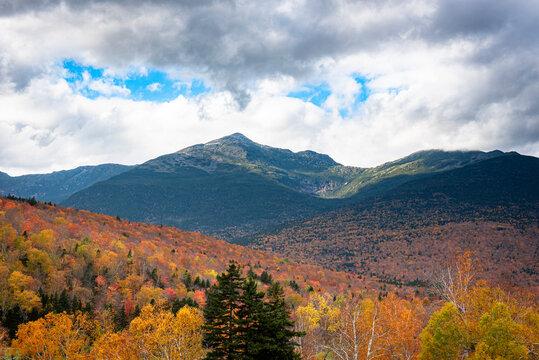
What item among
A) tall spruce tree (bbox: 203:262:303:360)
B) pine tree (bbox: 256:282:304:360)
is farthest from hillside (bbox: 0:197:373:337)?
pine tree (bbox: 256:282:304:360)

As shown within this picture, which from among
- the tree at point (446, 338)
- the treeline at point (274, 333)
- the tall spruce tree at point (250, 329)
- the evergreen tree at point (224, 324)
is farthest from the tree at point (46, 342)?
the tree at point (446, 338)

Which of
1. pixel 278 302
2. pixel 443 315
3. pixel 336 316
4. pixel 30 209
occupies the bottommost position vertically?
pixel 336 316

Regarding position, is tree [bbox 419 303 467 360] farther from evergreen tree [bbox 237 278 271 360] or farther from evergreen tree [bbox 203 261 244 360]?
evergreen tree [bbox 203 261 244 360]

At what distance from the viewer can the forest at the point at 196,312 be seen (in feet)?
99.9

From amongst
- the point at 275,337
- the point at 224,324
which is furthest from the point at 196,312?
the point at 275,337

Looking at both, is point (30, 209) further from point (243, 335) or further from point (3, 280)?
point (243, 335)

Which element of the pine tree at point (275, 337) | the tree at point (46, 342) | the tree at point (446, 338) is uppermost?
the pine tree at point (275, 337)

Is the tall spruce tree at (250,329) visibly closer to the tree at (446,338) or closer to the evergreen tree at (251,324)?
the evergreen tree at (251,324)

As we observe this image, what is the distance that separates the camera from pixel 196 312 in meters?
61.3

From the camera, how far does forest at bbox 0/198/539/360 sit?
99.9ft

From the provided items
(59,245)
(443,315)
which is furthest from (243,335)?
(59,245)

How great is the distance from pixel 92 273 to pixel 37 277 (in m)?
13.9

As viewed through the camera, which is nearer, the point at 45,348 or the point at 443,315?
the point at 443,315

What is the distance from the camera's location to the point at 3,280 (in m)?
70.2
